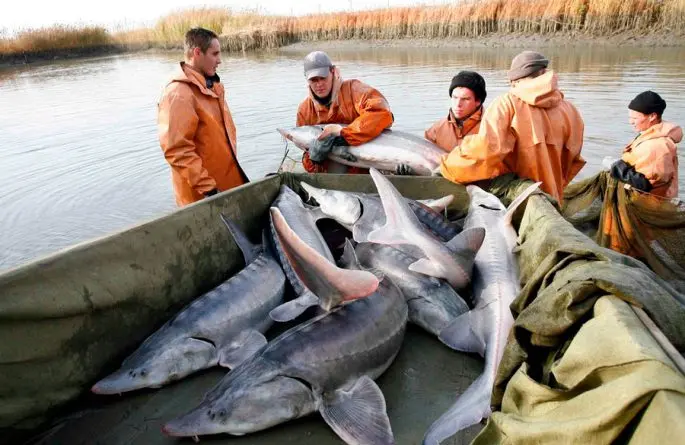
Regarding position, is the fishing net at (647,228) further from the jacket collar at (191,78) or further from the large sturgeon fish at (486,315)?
the jacket collar at (191,78)

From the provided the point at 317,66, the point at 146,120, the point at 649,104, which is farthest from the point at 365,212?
the point at 146,120

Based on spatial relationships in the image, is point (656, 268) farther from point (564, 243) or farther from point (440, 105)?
point (440, 105)

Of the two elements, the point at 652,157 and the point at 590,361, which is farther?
the point at 652,157

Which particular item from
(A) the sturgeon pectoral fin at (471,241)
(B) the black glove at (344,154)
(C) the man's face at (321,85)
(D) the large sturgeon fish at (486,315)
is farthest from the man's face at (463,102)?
(A) the sturgeon pectoral fin at (471,241)

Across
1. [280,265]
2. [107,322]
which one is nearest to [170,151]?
[280,265]

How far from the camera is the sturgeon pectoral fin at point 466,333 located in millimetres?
1991

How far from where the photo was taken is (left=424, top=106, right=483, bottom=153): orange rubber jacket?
3857 millimetres

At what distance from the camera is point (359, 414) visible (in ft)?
5.38

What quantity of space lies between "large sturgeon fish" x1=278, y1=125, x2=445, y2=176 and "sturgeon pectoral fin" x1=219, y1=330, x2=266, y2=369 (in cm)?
222

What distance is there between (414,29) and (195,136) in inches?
908

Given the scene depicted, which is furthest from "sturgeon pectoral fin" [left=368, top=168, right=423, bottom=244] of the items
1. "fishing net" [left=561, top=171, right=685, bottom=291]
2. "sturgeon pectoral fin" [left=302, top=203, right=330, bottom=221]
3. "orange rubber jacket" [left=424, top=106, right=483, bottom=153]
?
"fishing net" [left=561, top=171, right=685, bottom=291]

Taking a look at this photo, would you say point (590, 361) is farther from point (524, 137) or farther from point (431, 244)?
point (524, 137)

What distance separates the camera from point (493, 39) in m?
21.0

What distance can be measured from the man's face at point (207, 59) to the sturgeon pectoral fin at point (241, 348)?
7.24 ft
